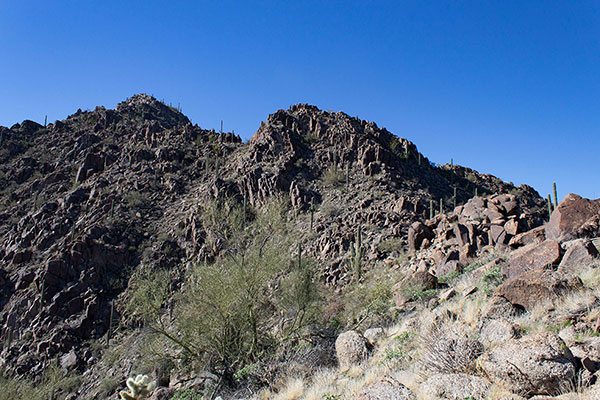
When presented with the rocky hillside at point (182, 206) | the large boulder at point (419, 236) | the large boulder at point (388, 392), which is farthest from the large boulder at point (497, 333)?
the large boulder at point (419, 236)

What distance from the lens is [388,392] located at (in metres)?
4.80

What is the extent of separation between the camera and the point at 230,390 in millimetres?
11539

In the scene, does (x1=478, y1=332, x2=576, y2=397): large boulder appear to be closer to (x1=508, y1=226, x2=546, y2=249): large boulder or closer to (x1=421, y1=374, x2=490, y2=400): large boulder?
(x1=421, y1=374, x2=490, y2=400): large boulder

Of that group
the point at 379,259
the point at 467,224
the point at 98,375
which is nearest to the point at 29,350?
the point at 98,375

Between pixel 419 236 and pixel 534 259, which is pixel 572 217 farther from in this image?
pixel 419 236

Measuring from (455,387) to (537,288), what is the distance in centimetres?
377

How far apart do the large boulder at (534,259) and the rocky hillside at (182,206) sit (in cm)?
397

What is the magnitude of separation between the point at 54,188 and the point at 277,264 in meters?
31.9

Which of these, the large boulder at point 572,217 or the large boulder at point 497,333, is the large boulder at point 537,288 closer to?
the large boulder at point 497,333

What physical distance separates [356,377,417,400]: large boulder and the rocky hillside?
10.4 m

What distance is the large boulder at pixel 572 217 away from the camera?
10836mm

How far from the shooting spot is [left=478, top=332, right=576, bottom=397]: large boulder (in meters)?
3.99

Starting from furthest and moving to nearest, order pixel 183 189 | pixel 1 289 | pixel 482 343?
pixel 183 189, pixel 1 289, pixel 482 343

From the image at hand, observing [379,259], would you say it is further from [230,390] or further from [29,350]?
[29,350]
